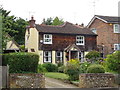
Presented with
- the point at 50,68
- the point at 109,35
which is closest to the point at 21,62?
the point at 50,68

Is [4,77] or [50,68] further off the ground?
[4,77]

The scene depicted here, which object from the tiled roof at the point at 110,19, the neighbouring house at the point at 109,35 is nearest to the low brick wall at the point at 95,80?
the neighbouring house at the point at 109,35

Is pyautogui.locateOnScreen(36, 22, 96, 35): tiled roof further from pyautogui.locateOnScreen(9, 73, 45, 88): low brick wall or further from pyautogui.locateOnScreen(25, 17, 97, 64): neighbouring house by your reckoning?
pyautogui.locateOnScreen(9, 73, 45, 88): low brick wall

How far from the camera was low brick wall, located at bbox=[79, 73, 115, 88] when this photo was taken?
16.8m

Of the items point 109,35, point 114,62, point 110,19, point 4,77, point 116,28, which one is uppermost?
point 110,19

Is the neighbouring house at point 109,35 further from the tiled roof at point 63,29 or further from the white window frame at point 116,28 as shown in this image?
the tiled roof at point 63,29

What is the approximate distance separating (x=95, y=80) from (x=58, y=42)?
1745cm

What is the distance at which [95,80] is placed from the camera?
16.9m

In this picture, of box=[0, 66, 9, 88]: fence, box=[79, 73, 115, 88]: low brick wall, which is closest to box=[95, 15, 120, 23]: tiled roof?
box=[79, 73, 115, 88]: low brick wall

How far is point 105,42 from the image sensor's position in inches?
1607

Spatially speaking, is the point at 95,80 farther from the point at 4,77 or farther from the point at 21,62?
the point at 4,77

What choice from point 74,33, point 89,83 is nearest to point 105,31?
point 74,33

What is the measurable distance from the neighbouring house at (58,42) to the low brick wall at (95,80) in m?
15.8

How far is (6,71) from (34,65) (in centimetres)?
184
